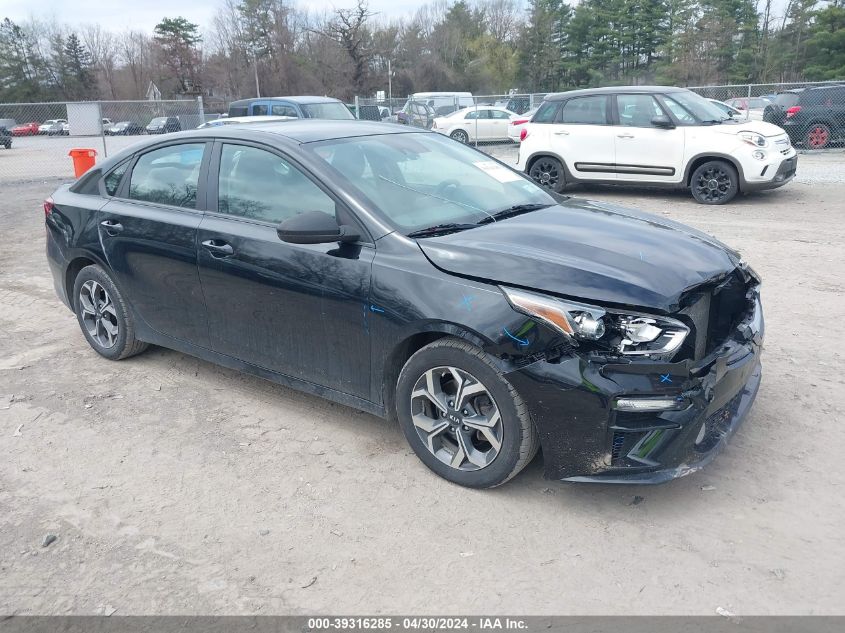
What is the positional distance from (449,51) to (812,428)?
74.9 metres

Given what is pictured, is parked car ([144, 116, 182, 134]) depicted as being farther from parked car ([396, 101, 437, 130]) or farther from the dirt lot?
the dirt lot

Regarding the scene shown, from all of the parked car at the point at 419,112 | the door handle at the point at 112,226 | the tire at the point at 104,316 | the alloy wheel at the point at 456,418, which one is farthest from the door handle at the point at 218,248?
the parked car at the point at 419,112

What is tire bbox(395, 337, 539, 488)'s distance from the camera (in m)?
3.19

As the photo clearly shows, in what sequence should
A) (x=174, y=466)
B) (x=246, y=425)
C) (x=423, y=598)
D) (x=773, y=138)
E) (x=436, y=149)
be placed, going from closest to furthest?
(x=423, y=598)
(x=174, y=466)
(x=246, y=425)
(x=436, y=149)
(x=773, y=138)

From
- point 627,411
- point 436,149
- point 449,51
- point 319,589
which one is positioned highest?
point 449,51

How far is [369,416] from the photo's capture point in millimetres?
4316

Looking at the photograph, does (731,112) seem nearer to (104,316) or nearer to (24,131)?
A: (104,316)

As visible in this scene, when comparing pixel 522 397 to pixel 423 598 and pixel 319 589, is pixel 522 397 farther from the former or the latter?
pixel 319 589

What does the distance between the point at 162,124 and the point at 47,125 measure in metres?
4.28

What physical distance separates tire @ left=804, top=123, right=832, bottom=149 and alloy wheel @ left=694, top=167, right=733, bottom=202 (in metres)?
8.28

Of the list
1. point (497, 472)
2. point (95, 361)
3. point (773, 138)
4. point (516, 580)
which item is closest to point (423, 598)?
point (516, 580)

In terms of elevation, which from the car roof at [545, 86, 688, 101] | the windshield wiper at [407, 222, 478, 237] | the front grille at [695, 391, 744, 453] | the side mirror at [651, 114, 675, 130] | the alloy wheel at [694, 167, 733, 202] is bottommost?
the front grille at [695, 391, 744, 453]

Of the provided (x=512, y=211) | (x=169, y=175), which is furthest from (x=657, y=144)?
(x=169, y=175)

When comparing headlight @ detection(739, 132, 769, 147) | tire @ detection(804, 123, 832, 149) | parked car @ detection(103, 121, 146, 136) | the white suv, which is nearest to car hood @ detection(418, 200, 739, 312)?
the white suv
